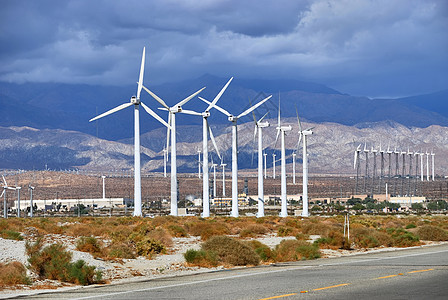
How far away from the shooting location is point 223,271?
30.5m

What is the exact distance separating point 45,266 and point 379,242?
84.4ft

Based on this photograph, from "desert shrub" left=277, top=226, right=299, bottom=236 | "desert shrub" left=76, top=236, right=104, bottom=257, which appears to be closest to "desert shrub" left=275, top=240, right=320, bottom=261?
"desert shrub" left=76, top=236, right=104, bottom=257

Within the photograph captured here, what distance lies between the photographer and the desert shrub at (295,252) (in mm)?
37281

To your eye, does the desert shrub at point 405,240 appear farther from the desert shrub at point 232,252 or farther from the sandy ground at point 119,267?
the desert shrub at point 232,252

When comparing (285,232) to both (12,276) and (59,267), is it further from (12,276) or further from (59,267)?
(12,276)

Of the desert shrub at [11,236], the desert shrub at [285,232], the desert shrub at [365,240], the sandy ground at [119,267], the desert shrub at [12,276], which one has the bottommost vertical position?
the desert shrub at [285,232]

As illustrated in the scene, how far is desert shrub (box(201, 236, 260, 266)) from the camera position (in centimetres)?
3378

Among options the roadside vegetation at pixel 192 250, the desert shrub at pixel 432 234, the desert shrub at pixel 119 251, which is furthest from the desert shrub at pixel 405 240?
the desert shrub at pixel 119 251

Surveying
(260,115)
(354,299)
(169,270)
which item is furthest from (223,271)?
(260,115)

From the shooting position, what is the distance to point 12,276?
2639 cm

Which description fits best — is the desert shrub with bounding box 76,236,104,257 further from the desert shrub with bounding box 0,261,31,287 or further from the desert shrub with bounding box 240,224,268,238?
the desert shrub with bounding box 240,224,268,238

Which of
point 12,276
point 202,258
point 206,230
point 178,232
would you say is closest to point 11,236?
point 202,258

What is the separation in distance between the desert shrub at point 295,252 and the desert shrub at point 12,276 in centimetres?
1366

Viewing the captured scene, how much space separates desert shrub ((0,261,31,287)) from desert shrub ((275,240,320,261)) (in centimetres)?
1366
